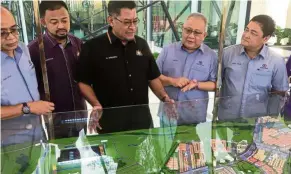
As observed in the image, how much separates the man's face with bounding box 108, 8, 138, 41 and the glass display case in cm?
53

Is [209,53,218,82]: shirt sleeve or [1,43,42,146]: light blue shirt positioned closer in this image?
[1,43,42,146]: light blue shirt

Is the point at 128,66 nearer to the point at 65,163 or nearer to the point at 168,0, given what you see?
the point at 65,163

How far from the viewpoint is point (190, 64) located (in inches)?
86.0

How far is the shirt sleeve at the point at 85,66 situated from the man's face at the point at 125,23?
0.24 m

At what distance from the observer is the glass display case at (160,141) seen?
54.0 inches

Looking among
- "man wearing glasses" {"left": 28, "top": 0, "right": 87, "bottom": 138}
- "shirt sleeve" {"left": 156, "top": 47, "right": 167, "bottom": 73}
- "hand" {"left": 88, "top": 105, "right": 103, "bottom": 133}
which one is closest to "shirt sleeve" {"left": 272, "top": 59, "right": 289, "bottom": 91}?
"shirt sleeve" {"left": 156, "top": 47, "right": 167, "bottom": 73}

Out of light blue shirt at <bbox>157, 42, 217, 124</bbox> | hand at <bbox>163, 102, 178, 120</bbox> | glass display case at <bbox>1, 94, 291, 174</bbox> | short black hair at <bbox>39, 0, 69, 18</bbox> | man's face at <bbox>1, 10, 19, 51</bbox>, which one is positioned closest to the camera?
glass display case at <bbox>1, 94, 291, 174</bbox>

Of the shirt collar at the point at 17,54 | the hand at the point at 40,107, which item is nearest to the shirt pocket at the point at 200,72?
the hand at the point at 40,107

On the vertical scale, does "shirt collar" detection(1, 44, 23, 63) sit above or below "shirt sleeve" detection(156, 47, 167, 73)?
above

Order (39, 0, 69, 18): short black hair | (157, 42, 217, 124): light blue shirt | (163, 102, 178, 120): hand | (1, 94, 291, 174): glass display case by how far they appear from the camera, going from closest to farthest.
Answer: (1, 94, 291, 174): glass display case → (163, 102, 178, 120): hand → (39, 0, 69, 18): short black hair → (157, 42, 217, 124): light blue shirt

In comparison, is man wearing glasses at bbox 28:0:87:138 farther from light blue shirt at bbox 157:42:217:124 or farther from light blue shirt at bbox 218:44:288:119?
light blue shirt at bbox 218:44:288:119

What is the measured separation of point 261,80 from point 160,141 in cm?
101

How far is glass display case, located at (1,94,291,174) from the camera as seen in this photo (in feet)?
4.50

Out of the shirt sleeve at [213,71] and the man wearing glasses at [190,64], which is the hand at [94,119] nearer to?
the man wearing glasses at [190,64]
